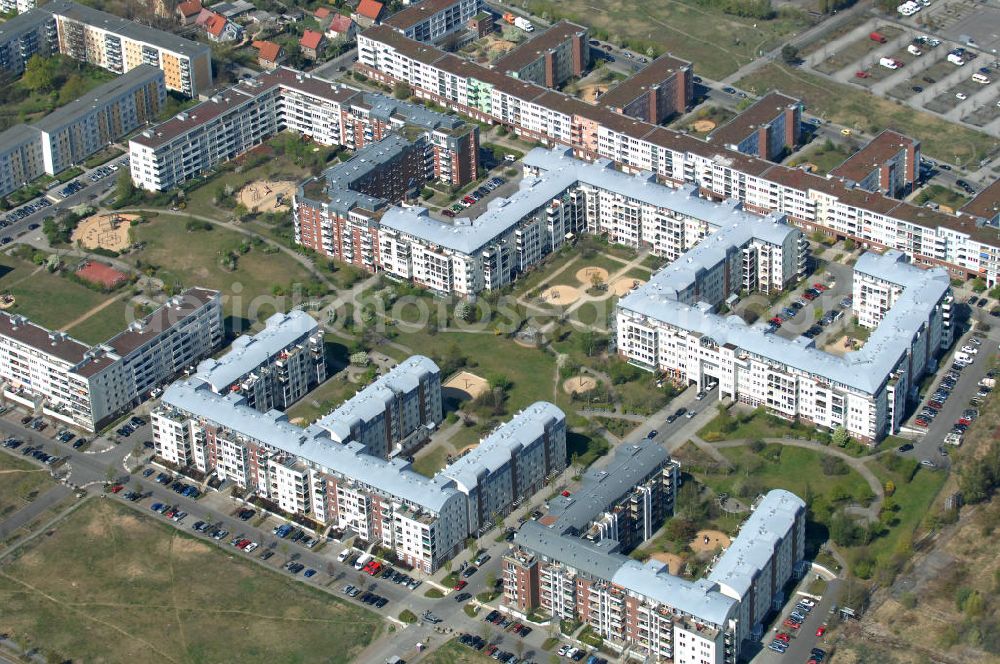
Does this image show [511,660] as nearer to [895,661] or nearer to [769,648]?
[769,648]

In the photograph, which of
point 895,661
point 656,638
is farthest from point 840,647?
point 656,638

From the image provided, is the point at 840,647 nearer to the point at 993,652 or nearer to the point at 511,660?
the point at 993,652

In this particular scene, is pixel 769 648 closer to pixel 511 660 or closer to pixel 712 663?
pixel 712 663

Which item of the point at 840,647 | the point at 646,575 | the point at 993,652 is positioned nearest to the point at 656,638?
the point at 646,575
